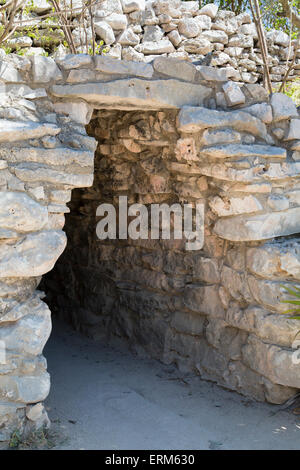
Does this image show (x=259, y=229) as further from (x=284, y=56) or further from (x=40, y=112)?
(x=284, y=56)

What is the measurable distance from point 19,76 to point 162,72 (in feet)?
2.80

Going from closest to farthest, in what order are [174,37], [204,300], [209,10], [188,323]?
1. [204,300]
2. [188,323]
3. [174,37]
4. [209,10]

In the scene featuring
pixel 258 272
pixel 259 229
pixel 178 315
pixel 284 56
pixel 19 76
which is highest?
pixel 284 56

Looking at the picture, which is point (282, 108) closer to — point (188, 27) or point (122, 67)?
point (122, 67)

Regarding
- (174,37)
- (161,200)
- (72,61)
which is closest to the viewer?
(72,61)

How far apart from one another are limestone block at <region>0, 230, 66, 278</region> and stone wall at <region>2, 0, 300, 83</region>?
3132 mm

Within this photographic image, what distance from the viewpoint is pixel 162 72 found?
10.1 feet

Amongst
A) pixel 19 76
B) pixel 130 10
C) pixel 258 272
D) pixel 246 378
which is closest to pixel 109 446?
pixel 246 378

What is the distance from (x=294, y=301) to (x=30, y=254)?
1.52m

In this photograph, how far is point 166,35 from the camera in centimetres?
601

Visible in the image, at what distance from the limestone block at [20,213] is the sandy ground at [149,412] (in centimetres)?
117

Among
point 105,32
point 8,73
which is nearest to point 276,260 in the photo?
point 8,73

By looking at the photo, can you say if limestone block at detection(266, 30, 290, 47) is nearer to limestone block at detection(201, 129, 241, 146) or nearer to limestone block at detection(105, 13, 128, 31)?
limestone block at detection(105, 13, 128, 31)

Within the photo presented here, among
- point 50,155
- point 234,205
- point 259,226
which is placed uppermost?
point 50,155
